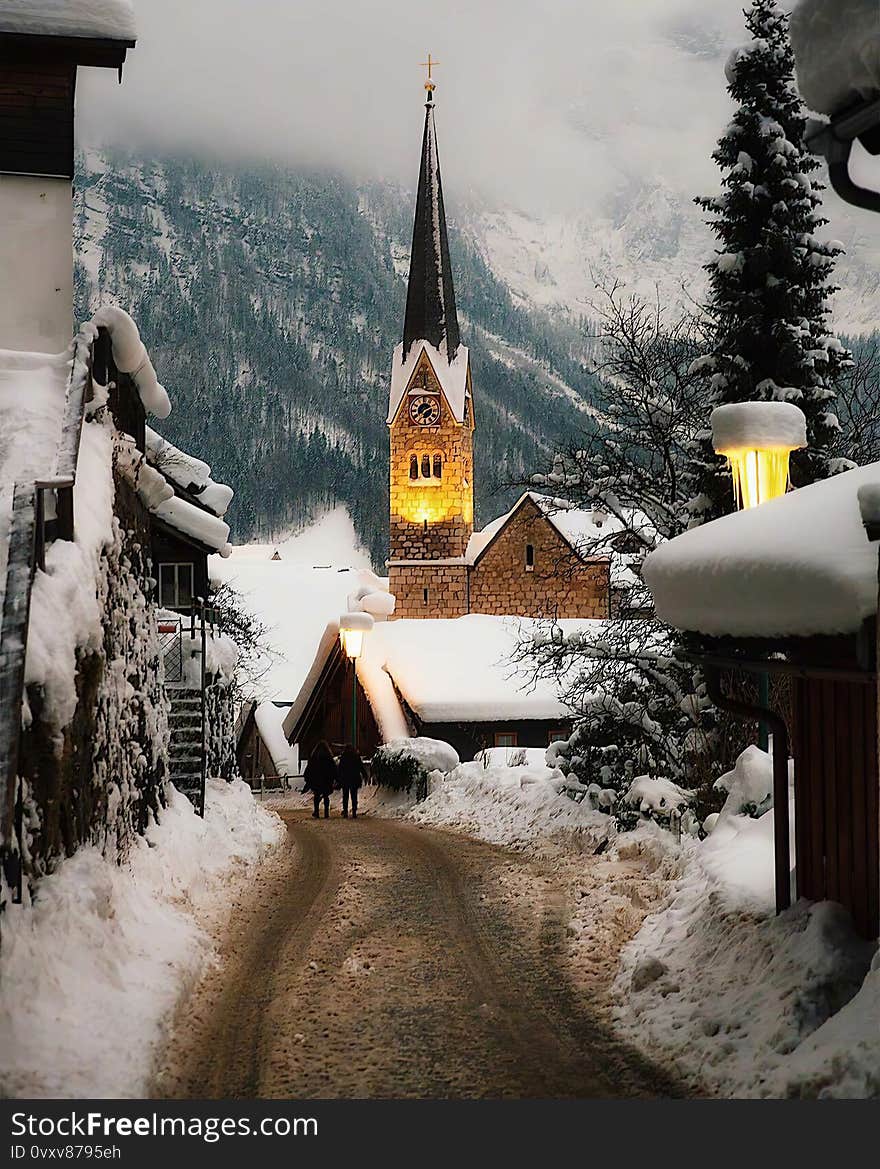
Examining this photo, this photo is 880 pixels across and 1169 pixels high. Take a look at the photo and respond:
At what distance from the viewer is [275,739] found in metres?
34.5

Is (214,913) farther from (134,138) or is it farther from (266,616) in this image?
(266,616)

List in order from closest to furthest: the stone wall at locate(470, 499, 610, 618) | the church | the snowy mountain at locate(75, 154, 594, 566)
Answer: the snowy mountain at locate(75, 154, 594, 566)
the stone wall at locate(470, 499, 610, 618)
the church

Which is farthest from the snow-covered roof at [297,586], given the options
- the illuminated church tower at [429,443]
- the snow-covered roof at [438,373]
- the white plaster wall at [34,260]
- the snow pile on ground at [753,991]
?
the snow pile on ground at [753,991]

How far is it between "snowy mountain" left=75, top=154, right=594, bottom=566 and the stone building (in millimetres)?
1820

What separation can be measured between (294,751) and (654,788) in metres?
24.7

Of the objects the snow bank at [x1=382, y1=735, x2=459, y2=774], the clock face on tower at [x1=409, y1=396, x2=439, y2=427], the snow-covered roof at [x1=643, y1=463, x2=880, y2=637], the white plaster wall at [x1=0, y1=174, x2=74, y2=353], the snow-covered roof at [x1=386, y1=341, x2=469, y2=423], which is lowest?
the snow bank at [x1=382, y1=735, x2=459, y2=774]

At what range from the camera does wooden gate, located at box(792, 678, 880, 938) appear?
5.14 metres

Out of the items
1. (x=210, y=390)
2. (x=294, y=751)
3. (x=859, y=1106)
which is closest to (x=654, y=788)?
(x=859, y=1106)

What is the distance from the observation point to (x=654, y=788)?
11.1 m

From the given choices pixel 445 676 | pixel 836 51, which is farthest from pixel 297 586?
pixel 836 51

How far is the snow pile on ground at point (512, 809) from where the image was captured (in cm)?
1247

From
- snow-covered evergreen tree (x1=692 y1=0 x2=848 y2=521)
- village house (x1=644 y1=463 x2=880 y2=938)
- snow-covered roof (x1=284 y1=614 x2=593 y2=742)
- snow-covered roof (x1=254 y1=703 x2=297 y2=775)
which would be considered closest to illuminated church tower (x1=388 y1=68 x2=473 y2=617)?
snow-covered roof (x1=254 y1=703 x2=297 y2=775)

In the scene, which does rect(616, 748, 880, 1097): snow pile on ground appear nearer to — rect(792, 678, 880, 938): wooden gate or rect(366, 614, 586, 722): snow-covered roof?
rect(792, 678, 880, 938): wooden gate

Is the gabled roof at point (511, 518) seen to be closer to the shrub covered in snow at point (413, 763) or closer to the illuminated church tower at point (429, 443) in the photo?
the illuminated church tower at point (429, 443)
